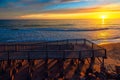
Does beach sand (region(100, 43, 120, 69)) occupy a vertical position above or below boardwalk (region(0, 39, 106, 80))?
below

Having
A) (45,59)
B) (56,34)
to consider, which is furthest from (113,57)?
(56,34)

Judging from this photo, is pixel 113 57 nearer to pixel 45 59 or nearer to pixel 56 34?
pixel 45 59

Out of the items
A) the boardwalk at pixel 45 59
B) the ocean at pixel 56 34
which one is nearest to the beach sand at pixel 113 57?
the boardwalk at pixel 45 59

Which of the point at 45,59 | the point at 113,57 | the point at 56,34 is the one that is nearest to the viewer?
the point at 45,59

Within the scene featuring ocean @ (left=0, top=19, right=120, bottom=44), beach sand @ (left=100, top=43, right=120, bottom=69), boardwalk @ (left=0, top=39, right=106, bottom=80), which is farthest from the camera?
ocean @ (left=0, top=19, right=120, bottom=44)

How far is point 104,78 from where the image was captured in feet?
72.2

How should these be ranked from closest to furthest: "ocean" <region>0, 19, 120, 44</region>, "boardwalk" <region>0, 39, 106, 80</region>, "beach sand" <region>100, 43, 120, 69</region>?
1. "boardwalk" <region>0, 39, 106, 80</region>
2. "beach sand" <region>100, 43, 120, 69</region>
3. "ocean" <region>0, 19, 120, 44</region>

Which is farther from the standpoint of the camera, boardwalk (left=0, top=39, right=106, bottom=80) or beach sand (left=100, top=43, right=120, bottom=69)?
beach sand (left=100, top=43, right=120, bottom=69)

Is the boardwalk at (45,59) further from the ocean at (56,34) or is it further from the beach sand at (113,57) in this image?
the ocean at (56,34)

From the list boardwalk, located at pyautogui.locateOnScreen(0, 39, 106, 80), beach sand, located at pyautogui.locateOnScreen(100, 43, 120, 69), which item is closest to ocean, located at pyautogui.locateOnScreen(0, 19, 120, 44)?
beach sand, located at pyautogui.locateOnScreen(100, 43, 120, 69)

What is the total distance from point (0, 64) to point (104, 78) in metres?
10.9

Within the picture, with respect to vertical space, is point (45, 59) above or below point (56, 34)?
above

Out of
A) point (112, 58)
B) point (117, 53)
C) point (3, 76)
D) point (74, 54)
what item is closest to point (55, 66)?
point (74, 54)

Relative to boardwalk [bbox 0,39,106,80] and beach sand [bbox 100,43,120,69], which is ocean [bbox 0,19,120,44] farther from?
boardwalk [bbox 0,39,106,80]
